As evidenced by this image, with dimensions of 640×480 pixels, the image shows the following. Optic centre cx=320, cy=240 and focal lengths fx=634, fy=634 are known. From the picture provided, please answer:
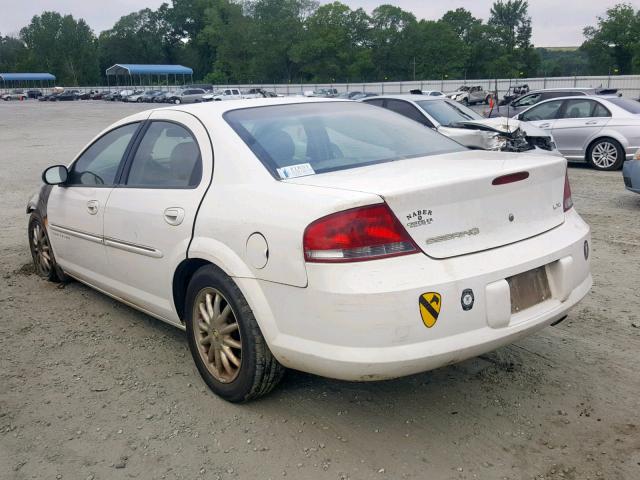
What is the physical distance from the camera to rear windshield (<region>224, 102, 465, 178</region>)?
3.37 m

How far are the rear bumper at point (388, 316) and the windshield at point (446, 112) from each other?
27.5 ft

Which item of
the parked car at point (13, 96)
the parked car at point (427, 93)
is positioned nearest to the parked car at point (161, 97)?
the parked car at point (13, 96)

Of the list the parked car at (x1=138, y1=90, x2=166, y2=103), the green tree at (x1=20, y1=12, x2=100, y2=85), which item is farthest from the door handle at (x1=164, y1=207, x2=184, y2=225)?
the green tree at (x1=20, y1=12, x2=100, y2=85)

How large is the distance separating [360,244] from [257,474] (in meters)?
1.10

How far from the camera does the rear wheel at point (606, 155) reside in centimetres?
1210

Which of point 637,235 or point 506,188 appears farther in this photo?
point 637,235

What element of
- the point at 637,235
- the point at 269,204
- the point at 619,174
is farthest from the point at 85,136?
the point at 269,204

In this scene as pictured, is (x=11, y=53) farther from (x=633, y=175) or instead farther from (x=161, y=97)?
(x=633, y=175)

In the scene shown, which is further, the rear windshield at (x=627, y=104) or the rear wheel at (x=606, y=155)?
the rear windshield at (x=627, y=104)

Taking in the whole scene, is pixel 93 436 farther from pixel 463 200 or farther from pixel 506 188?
pixel 506 188

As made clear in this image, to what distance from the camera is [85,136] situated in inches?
922

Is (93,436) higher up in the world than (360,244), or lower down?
lower down

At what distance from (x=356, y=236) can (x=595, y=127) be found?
36.6ft

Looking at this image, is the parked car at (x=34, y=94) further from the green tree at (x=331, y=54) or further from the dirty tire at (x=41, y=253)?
the dirty tire at (x=41, y=253)
